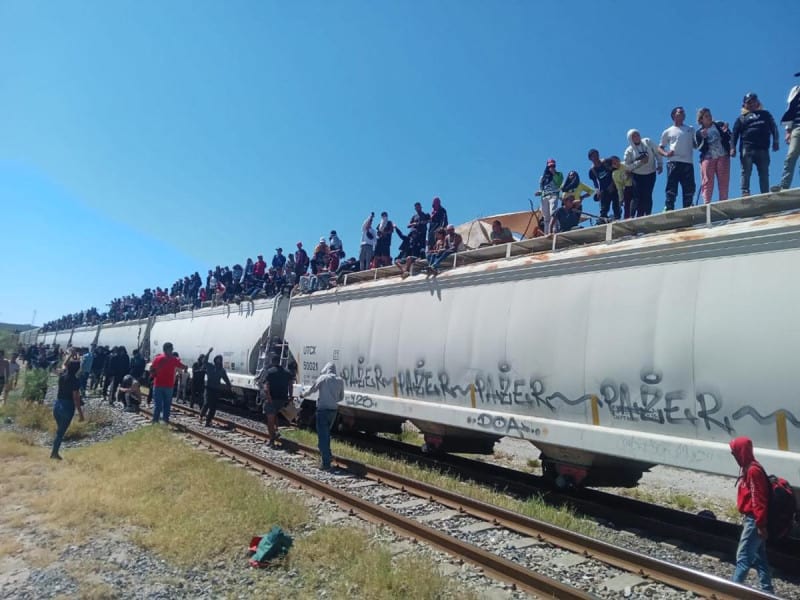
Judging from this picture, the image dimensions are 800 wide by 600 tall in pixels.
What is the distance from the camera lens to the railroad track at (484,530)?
4406mm

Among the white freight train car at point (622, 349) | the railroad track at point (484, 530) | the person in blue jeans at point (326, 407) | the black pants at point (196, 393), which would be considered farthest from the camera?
the black pants at point (196, 393)

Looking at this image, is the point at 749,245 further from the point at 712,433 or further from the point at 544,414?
the point at 544,414

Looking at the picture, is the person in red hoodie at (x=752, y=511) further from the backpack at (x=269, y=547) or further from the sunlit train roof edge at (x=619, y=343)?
the backpack at (x=269, y=547)

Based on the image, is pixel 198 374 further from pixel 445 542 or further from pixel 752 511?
pixel 752 511

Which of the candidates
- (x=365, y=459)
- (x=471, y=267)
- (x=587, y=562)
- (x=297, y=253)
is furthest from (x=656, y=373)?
(x=297, y=253)

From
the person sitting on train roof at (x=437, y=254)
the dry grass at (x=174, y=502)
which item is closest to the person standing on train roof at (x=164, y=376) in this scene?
the dry grass at (x=174, y=502)

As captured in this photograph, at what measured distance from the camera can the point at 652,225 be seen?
6.83 m

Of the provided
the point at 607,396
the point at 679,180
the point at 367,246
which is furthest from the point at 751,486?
the point at 367,246

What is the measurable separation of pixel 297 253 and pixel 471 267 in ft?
26.6

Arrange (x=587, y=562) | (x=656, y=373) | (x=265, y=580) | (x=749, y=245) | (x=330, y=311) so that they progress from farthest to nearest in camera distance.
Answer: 1. (x=330, y=311)
2. (x=656, y=373)
3. (x=749, y=245)
4. (x=587, y=562)
5. (x=265, y=580)

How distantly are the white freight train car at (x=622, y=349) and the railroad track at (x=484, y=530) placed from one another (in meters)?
1.10

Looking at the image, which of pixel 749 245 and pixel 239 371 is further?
pixel 239 371

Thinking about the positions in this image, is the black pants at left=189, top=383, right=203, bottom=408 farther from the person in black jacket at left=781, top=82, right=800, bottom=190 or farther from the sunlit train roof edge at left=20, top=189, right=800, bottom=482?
the person in black jacket at left=781, top=82, right=800, bottom=190

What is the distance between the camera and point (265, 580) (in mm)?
4512
